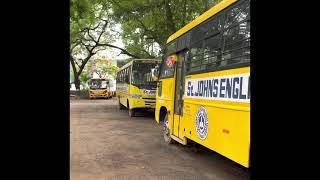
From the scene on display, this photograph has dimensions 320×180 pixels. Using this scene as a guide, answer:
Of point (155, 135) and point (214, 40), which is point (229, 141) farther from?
point (155, 135)

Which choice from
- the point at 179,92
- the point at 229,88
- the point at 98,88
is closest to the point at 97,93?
the point at 98,88

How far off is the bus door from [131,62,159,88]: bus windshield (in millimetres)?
8517

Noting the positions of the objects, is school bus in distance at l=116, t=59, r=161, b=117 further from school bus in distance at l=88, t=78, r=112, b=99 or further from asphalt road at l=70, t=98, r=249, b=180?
school bus in distance at l=88, t=78, r=112, b=99


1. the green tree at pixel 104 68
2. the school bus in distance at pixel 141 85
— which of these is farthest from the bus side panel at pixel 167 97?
the green tree at pixel 104 68

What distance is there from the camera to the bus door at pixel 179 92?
8.76 meters

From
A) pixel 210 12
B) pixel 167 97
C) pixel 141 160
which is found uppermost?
pixel 210 12

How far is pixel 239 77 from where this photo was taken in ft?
18.0

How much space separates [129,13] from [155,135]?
10241 millimetres

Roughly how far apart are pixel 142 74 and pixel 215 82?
11903 millimetres

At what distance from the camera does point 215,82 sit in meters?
6.46

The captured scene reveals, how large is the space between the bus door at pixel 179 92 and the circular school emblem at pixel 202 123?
1.35 m

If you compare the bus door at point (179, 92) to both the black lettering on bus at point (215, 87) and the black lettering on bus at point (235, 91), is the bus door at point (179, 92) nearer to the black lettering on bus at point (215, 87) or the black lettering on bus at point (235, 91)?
the black lettering on bus at point (215, 87)

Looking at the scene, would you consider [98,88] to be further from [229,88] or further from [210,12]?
[229,88]
